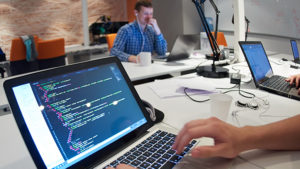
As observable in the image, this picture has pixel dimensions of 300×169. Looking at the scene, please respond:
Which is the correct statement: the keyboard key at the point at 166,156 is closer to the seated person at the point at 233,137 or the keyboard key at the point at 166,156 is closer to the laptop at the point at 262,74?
the seated person at the point at 233,137

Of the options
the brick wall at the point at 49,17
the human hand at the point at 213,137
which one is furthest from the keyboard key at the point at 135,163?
the brick wall at the point at 49,17

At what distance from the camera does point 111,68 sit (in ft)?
2.66

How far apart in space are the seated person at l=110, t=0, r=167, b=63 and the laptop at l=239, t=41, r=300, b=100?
142 cm

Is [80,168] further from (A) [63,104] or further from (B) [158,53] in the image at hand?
(B) [158,53]

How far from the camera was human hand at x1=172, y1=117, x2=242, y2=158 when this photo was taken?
59cm

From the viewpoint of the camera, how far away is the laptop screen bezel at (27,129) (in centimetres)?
54

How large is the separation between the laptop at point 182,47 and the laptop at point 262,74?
65cm

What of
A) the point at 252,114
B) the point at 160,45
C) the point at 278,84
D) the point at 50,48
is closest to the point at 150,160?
the point at 252,114

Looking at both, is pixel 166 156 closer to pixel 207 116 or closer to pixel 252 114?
pixel 207 116

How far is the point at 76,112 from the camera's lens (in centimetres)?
66

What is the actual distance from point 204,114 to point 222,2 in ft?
11.5

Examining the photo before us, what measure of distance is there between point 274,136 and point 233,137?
14 centimetres

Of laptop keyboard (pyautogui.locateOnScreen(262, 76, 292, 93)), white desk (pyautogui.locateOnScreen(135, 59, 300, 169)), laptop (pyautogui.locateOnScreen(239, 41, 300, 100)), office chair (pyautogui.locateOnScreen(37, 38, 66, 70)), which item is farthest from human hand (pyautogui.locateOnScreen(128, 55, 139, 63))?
office chair (pyautogui.locateOnScreen(37, 38, 66, 70))

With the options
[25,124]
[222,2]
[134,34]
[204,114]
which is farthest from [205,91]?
[222,2]
